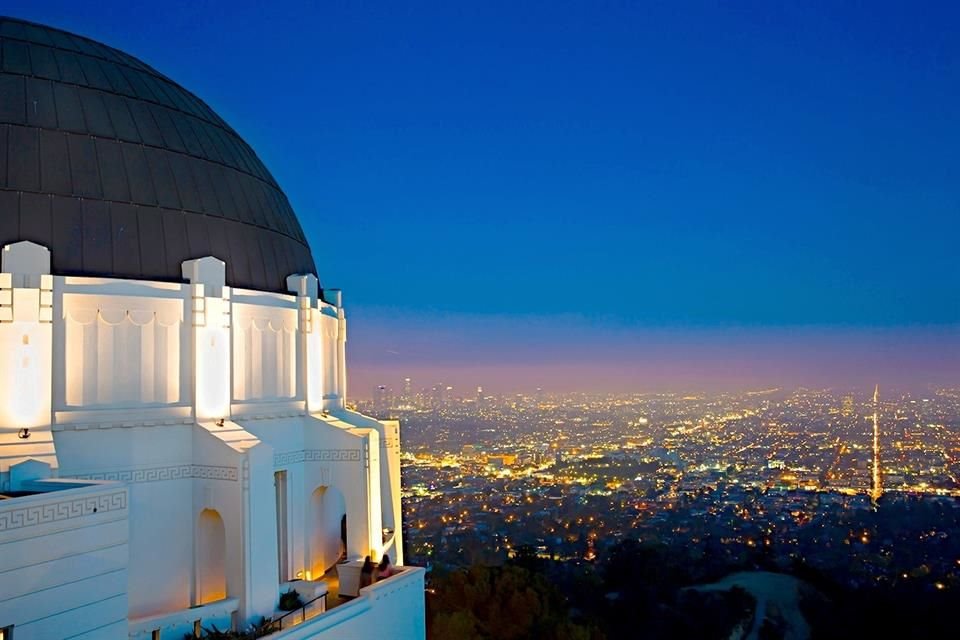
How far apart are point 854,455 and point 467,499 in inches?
1806

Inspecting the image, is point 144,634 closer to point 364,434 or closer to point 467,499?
point 364,434

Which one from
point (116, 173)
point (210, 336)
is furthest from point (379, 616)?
point (116, 173)

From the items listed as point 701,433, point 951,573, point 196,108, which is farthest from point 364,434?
point 701,433

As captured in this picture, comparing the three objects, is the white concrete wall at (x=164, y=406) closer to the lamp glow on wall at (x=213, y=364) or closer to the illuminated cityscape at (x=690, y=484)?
the lamp glow on wall at (x=213, y=364)

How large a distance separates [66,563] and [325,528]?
797 cm

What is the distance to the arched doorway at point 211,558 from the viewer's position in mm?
13141

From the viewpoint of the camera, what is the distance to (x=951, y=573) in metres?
44.1

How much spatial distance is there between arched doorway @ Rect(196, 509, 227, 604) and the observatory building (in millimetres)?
34

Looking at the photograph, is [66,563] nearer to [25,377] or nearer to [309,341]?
[25,377]

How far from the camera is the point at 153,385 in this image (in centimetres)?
1270

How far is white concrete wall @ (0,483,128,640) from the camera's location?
8.60 m

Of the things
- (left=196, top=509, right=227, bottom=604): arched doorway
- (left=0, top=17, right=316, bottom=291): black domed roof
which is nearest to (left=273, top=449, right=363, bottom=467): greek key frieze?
(left=196, top=509, right=227, bottom=604): arched doorway

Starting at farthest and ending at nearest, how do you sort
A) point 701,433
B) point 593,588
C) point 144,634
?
point 701,433 < point 593,588 < point 144,634

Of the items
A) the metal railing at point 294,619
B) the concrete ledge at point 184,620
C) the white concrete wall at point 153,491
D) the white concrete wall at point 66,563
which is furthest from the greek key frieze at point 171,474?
the white concrete wall at point 66,563
